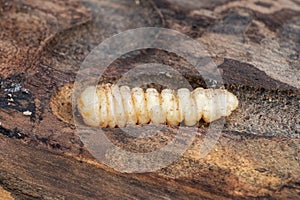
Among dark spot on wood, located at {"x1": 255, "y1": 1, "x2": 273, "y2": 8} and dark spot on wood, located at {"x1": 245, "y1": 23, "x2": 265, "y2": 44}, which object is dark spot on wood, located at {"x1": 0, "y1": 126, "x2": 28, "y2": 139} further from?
dark spot on wood, located at {"x1": 255, "y1": 1, "x2": 273, "y2": 8}

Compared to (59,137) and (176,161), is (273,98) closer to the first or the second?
(176,161)

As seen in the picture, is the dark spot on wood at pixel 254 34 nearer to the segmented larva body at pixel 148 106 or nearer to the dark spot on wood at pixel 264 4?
the dark spot on wood at pixel 264 4

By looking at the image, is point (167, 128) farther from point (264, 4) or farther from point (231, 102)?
point (264, 4)

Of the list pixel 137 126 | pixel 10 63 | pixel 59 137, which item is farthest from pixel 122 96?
pixel 10 63

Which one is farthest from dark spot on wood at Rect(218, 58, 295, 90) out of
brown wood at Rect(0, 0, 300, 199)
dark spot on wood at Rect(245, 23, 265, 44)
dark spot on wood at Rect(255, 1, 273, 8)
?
dark spot on wood at Rect(255, 1, 273, 8)

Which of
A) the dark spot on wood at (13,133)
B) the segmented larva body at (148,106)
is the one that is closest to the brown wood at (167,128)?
the dark spot on wood at (13,133)
